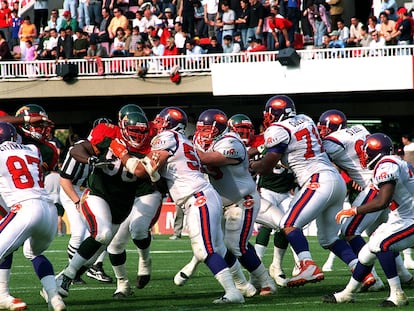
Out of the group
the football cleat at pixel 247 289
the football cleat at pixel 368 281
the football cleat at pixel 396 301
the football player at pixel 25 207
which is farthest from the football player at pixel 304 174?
the football player at pixel 25 207

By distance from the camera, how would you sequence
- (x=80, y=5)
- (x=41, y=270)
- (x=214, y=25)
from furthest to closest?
(x=80, y=5)
(x=214, y=25)
(x=41, y=270)

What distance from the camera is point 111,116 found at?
26375 millimetres

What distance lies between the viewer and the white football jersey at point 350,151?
10555 millimetres

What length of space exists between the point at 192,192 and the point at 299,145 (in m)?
1.40

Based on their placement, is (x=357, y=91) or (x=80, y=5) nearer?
(x=357, y=91)

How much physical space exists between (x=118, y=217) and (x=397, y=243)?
2.65 m

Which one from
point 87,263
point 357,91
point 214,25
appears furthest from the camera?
point 214,25

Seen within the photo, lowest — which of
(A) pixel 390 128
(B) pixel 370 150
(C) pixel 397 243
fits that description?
(A) pixel 390 128

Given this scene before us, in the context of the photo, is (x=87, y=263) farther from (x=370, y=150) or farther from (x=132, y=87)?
(x=132, y=87)

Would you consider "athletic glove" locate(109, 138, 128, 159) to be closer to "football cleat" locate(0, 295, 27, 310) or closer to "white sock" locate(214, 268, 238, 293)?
"white sock" locate(214, 268, 238, 293)

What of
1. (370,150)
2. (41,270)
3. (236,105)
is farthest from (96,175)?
(236,105)

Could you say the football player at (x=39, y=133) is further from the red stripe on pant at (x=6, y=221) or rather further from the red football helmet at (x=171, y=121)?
the red stripe on pant at (x=6, y=221)

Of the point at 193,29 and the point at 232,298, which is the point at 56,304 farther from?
the point at 193,29

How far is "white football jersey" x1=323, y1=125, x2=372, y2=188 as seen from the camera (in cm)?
1055
